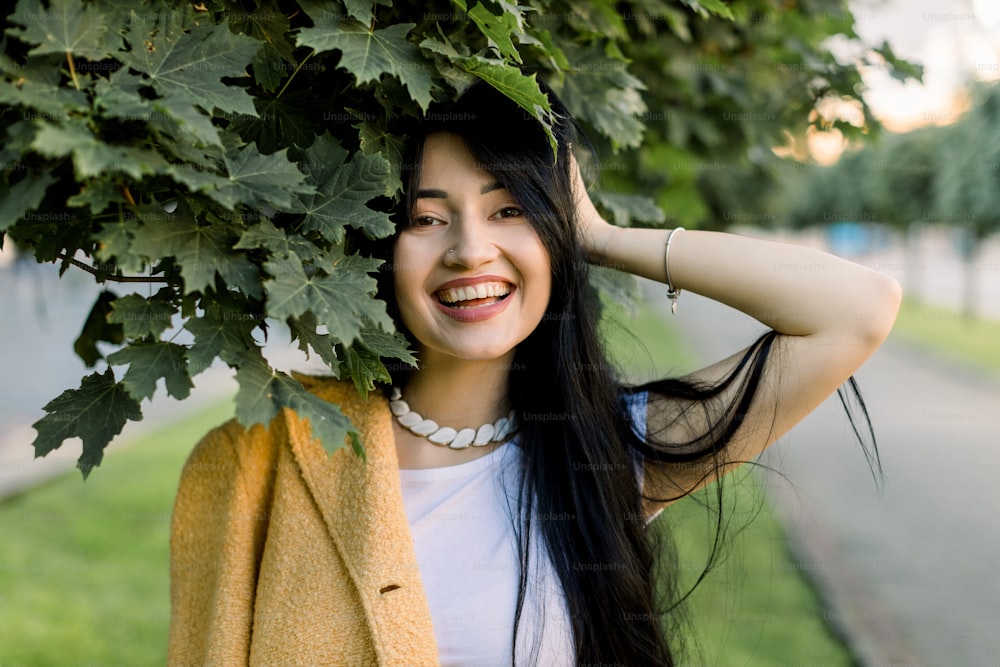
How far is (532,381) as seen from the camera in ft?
6.73

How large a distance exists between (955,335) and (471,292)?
1547 centimetres

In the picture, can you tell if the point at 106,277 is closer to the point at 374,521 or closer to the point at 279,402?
the point at 279,402

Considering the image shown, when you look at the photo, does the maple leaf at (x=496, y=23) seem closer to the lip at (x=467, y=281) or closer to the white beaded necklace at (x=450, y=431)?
the lip at (x=467, y=281)

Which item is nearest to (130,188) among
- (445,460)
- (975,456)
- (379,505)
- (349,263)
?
(349,263)

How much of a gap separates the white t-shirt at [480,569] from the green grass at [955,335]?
1103 cm

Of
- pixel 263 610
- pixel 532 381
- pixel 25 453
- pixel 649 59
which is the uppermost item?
pixel 25 453

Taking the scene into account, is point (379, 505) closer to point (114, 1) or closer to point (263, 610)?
point (263, 610)

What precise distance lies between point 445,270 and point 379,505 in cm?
49

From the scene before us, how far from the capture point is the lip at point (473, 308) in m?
1.72

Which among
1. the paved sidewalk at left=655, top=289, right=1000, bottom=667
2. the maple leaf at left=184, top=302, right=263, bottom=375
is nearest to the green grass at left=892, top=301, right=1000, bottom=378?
the paved sidewalk at left=655, top=289, right=1000, bottom=667

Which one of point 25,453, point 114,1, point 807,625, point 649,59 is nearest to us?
point 114,1

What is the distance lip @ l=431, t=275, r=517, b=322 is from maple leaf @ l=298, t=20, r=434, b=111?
419 millimetres

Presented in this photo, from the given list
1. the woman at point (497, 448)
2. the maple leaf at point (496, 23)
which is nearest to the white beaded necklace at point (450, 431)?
the woman at point (497, 448)

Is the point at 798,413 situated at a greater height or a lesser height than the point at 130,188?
lesser
